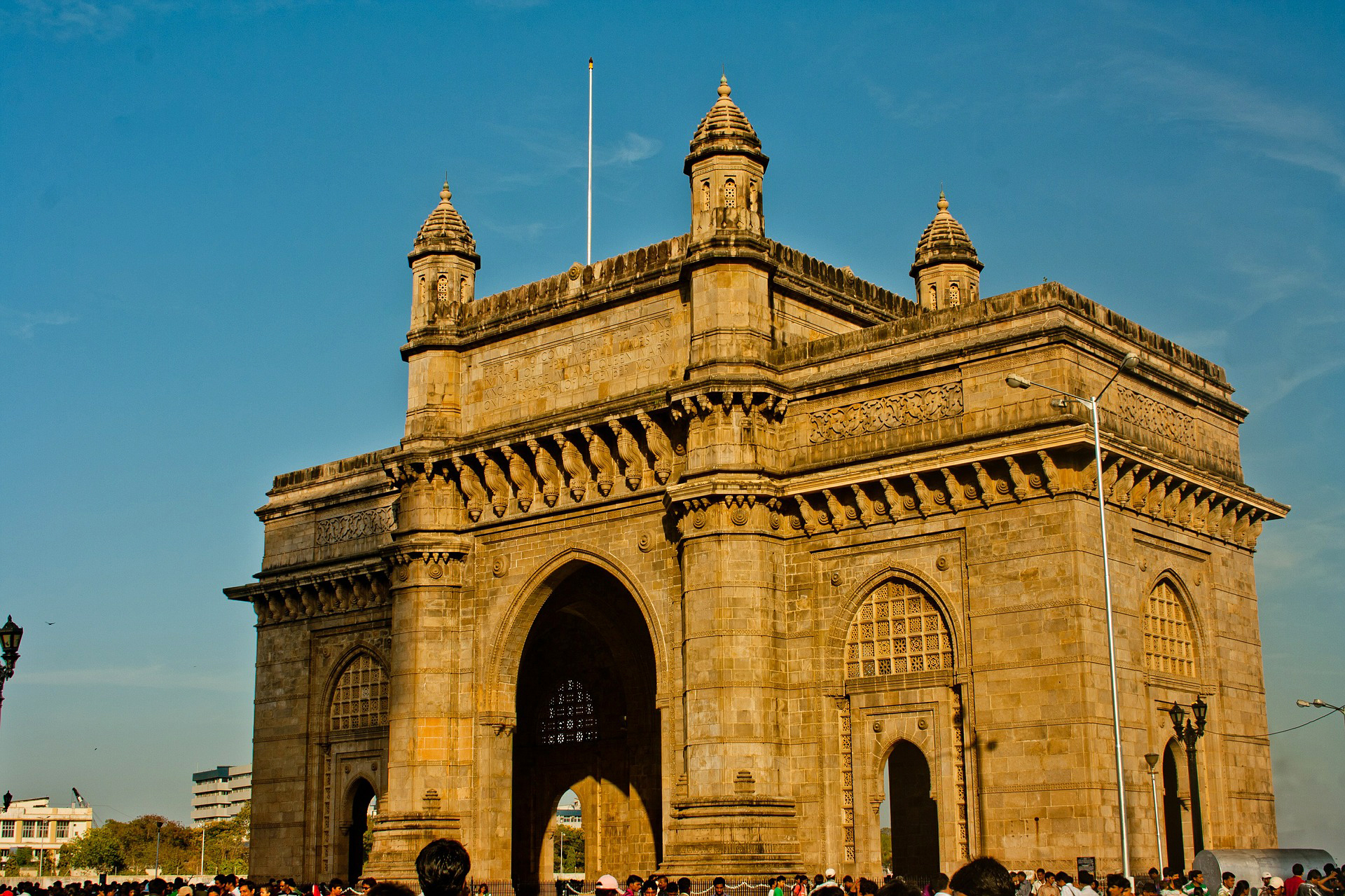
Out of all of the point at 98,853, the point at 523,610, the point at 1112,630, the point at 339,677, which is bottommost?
the point at 98,853

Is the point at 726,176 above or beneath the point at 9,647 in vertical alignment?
above

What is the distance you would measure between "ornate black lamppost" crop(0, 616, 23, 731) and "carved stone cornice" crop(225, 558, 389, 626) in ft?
54.1

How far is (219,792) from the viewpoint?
175125mm

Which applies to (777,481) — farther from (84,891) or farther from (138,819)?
(138,819)

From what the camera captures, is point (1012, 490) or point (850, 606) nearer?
point (1012, 490)

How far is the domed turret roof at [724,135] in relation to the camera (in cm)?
3012

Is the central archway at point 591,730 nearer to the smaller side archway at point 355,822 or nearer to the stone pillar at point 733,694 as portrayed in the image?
the smaller side archway at point 355,822

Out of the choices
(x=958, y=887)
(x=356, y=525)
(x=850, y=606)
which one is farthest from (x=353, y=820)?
(x=958, y=887)

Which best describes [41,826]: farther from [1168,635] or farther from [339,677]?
[1168,635]

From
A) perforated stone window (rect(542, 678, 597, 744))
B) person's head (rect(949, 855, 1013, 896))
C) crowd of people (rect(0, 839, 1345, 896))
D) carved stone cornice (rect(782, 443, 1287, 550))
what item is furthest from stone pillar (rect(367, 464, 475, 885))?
person's head (rect(949, 855, 1013, 896))

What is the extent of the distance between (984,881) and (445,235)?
28885mm

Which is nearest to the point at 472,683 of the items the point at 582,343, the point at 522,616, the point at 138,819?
the point at 522,616

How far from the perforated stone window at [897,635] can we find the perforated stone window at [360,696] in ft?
47.6

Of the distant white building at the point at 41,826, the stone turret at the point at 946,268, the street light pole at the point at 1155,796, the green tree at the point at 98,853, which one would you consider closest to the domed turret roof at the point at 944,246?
the stone turret at the point at 946,268
